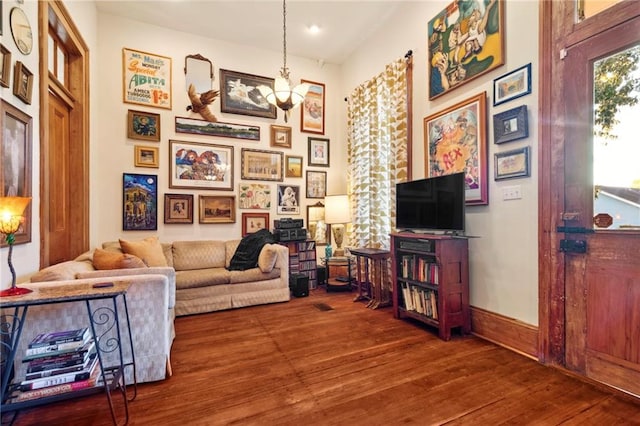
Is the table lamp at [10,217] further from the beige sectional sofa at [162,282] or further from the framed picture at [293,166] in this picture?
the framed picture at [293,166]

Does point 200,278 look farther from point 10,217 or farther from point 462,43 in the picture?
point 462,43

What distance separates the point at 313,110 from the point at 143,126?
8.39ft

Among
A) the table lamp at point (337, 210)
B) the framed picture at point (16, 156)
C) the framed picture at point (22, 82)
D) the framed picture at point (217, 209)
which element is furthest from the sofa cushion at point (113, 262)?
the table lamp at point (337, 210)

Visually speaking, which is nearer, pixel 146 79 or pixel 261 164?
pixel 146 79

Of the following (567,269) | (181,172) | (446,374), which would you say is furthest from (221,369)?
(181,172)

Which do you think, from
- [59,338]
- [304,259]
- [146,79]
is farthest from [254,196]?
[59,338]

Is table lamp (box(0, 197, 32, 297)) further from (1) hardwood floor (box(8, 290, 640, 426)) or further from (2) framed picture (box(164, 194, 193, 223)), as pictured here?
(2) framed picture (box(164, 194, 193, 223))

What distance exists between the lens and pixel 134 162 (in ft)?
13.3

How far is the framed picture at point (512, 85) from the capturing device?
7.93 ft

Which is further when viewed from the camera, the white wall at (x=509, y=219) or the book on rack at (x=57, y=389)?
the white wall at (x=509, y=219)

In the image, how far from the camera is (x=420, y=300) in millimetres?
2998

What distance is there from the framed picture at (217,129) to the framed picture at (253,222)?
119cm

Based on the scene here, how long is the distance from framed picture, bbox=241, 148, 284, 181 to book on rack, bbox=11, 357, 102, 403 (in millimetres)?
3335

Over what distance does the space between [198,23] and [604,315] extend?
5.28 m
